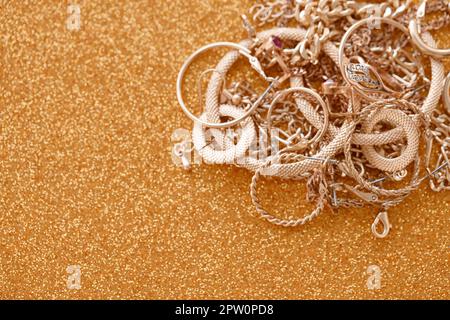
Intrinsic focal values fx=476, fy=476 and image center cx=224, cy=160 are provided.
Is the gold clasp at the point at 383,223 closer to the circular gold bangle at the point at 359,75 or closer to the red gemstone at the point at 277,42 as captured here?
the circular gold bangle at the point at 359,75

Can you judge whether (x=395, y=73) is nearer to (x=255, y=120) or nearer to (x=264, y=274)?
(x=255, y=120)

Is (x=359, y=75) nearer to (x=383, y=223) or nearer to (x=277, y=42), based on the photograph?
(x=277, y=42)

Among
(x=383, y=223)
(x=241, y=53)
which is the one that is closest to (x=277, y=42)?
(x=241, y=53)

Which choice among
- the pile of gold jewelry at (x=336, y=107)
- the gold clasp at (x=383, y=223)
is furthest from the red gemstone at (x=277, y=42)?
the gold clasp at (x=383, y=223)

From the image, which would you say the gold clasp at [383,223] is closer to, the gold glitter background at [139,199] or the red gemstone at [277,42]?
the gold glitter background at [139,199]

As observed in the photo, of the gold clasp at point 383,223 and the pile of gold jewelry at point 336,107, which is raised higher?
the pile of gold jewelry at point 336,107

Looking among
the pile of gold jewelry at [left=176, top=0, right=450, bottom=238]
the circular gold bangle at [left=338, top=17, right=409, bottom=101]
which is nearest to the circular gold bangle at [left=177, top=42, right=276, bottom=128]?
the pile of gold jewelry at [left=176, top=0, right=450, bottom=238]
